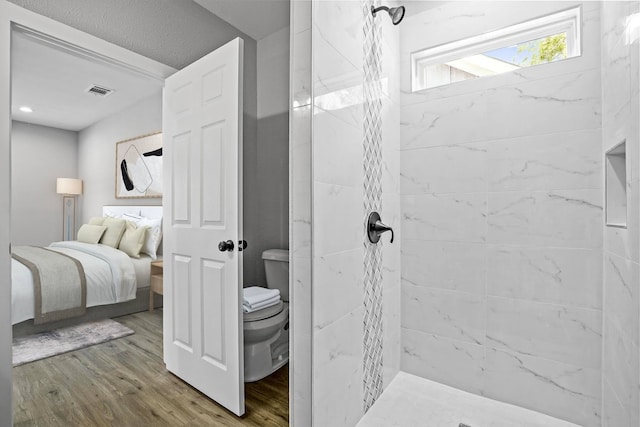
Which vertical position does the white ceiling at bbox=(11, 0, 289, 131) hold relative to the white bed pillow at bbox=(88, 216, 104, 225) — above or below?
above

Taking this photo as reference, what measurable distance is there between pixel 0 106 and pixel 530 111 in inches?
83.4

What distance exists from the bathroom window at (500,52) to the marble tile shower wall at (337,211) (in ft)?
2.24

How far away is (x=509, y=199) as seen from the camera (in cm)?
176

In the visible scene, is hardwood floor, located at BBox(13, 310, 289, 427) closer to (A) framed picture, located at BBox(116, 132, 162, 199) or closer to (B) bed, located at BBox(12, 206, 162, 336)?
(B) bed, located at BBox(12, 206, 162, 336)

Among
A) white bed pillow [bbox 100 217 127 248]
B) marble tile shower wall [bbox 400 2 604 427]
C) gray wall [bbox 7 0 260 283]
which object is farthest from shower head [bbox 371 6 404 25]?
white bed pillow [bbox 100 217 127 248]

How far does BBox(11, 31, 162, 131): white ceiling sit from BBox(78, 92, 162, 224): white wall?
24 mm

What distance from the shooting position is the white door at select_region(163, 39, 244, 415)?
115 cm

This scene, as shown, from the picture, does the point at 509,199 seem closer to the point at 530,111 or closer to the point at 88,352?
the point at 530,111

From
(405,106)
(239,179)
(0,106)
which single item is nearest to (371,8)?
(405,106)

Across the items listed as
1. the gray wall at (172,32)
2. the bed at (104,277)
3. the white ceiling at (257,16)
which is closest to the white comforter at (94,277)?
the bed at (104,277)

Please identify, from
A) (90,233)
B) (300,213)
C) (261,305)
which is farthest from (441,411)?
(90,233)

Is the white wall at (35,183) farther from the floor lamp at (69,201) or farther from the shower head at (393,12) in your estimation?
the shower head at (393,12)

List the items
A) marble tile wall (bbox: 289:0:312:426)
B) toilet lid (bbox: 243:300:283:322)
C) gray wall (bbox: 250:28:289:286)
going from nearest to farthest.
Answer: marble tile wall (bbox: 289:0:312:426), gray wall (bbox: 250:28:289:286), toilet lid (bbox: 243:300:283:322)

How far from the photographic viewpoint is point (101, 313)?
3.11ft
